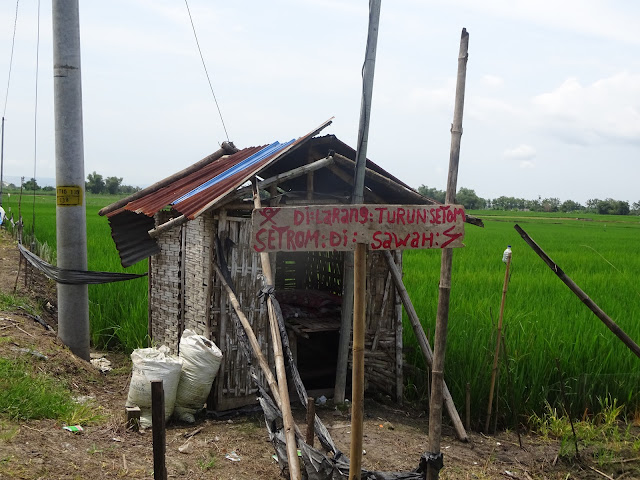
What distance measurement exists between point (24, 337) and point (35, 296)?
262 cm

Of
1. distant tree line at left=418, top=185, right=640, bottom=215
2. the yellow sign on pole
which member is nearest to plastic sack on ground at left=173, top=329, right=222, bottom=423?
the yellow sign on pole

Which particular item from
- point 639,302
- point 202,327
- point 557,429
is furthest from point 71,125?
point 639,302

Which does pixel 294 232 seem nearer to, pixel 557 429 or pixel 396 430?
pixel 396 430

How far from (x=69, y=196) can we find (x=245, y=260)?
215 cm

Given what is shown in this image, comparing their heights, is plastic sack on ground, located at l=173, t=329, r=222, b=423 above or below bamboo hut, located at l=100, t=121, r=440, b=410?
below

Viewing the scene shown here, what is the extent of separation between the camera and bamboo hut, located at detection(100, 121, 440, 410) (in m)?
5.08

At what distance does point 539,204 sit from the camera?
72.2 metres

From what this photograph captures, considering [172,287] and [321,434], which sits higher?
[172,287]

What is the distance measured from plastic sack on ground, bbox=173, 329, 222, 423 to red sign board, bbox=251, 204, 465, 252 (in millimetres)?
2490

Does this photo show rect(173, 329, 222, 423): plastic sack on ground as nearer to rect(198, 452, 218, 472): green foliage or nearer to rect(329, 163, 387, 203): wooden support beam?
rect(198, 452, 218, 472): green foliage

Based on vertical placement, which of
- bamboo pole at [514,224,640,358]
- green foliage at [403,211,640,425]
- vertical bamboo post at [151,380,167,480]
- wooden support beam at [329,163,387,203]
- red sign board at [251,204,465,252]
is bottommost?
green foliage at [403,211,640,425]

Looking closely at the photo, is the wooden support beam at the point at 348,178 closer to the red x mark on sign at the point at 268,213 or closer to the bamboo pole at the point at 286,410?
the bamboo pole at the point at 286,410

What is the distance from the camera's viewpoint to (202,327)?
536cm

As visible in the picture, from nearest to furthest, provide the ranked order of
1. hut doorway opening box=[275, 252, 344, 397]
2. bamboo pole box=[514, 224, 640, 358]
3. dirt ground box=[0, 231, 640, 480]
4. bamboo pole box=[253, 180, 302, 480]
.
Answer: bamboo pole box=[253, 180, 302, 480], dirt ground box=[0, 231, 640, 480], bamboo pole box=[514, 224, 640, 358], hut doorway opening box=[275, 252, 344, 397]
